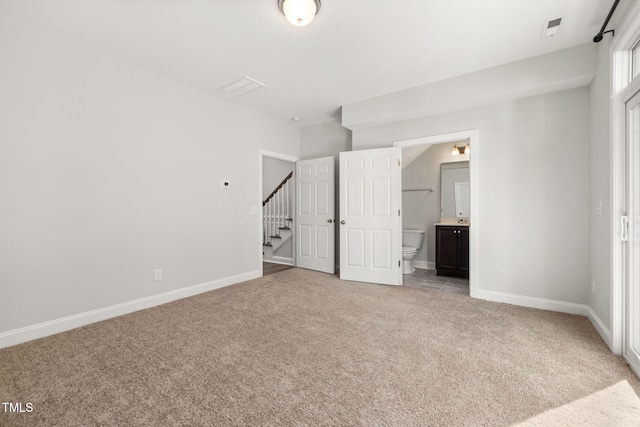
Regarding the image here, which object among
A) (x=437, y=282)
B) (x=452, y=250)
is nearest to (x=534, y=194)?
(x=452, y=250)

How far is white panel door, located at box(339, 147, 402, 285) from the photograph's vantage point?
403cm

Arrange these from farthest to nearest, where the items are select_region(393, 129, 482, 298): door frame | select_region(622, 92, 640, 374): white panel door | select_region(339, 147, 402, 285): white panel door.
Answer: select_region(339, 147, 402, 285): white panel door
select_region(393, 129, 482, 298): door frame
select_region(622, 92, 640, 374): white panel door

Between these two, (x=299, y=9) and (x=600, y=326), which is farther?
(x=600, y=326)

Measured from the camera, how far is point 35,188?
241cm

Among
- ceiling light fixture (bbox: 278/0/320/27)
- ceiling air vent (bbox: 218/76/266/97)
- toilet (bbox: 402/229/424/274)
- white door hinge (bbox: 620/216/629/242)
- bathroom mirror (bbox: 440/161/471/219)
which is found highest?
ceiling air vent (bbox: 218/76/266/97)

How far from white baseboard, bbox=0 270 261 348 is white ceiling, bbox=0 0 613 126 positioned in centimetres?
264

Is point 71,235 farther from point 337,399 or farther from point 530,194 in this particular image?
point 530,194

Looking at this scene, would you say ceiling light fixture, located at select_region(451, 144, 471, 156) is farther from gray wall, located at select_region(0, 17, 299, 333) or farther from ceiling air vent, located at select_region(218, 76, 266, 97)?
gray wall, located at select_region(0, 17, 299, 333)

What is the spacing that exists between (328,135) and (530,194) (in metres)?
3.20

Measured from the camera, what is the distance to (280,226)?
6.05 m

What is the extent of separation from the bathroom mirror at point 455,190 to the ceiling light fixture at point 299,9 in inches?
150

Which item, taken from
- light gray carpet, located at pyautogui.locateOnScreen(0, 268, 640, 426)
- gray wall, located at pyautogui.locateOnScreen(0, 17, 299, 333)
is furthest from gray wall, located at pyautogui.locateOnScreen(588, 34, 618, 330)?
gray wall, located at pyautogui.locateOnScreen(0, 17, 299, 333)

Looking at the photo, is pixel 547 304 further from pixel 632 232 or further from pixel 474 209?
pixel 632 232

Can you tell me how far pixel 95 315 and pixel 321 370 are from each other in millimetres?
2423
